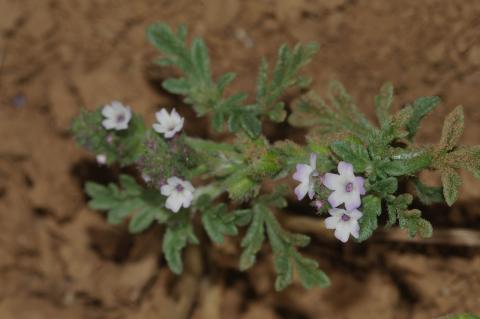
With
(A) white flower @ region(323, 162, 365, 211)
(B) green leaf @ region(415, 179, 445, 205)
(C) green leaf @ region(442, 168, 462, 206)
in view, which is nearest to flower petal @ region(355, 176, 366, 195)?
(A) white flower @ region(323, 162, 365, 211)

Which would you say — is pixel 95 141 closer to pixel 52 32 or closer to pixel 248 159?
pixel 248 159

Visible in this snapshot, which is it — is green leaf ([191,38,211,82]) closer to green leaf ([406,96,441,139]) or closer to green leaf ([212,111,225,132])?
green leaf ([212,111,225,132])

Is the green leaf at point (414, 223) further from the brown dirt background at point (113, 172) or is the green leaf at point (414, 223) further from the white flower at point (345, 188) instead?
the brown dirt background at point (113, 172)

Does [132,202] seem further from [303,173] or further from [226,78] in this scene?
[303,173]

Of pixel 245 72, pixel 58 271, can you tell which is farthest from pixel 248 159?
pixel 58 271

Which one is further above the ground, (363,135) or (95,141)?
(95,141)

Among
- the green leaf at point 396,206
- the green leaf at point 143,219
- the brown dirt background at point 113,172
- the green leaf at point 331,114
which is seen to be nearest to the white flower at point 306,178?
the green leaf at point 396,206
